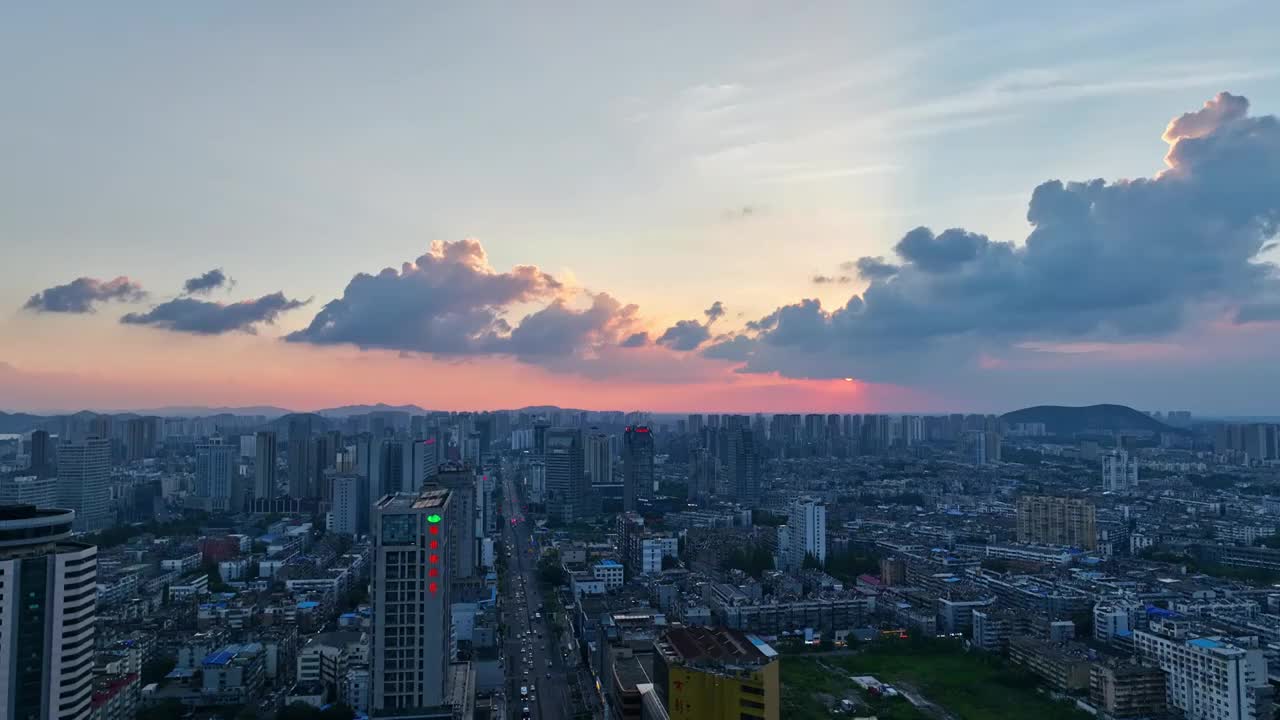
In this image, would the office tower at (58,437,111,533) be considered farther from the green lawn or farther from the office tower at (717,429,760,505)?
the green lawn

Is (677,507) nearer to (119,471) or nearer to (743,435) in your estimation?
(743,435)

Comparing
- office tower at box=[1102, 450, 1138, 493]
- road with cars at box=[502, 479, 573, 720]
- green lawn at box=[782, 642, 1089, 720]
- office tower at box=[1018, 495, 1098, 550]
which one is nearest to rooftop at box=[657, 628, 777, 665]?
green lawn at box=[782, 642, 1089, 720]

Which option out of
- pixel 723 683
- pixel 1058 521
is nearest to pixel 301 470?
pixel 1058 521

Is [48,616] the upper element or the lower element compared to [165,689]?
upper

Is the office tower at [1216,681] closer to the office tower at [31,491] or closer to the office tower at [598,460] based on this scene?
the office tower at [598,460]

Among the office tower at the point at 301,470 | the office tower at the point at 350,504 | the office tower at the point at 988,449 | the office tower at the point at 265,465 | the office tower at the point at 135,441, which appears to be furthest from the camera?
the office tower at the point at 988,449

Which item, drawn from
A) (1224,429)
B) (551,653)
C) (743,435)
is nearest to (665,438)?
(743,435)

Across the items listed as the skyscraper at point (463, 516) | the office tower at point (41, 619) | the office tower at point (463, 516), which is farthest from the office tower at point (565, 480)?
the office tower at point (41, 619)
